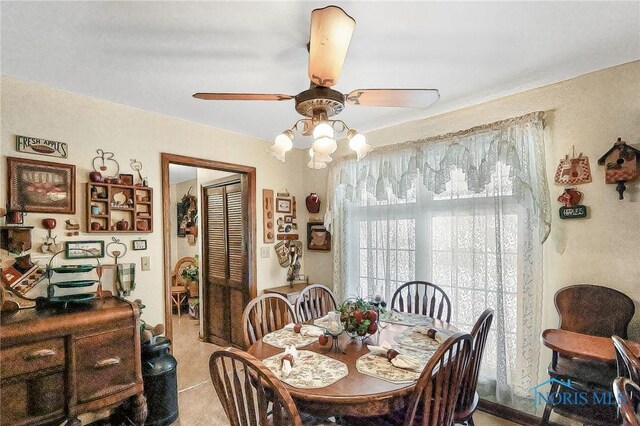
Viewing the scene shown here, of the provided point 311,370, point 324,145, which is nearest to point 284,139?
point 324,145

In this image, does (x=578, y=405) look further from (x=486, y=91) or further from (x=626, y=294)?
(x=486, y=91)

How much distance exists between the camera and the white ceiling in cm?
142

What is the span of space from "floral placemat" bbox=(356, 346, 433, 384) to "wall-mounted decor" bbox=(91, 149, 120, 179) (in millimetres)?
2323

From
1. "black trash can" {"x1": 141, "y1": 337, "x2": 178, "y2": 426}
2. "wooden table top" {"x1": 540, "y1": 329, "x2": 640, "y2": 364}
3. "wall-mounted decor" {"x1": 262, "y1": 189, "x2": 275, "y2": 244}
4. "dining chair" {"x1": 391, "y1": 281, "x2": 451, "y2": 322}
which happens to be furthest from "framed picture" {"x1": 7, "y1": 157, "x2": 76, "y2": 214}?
"wooden table top" {"x1": 540, "y1": 329, "x2": 640, "y2": 364}

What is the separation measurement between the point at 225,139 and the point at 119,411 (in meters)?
2.49

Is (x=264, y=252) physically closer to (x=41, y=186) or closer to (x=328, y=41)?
(x=41, y=186)

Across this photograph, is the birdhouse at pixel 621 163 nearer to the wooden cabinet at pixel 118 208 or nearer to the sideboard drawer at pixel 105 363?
the sideboard drawer at pixel 105 363

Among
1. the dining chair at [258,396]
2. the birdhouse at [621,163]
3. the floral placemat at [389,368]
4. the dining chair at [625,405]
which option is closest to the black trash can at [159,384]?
the dining chair at [258,396]

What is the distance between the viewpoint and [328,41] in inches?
46.5

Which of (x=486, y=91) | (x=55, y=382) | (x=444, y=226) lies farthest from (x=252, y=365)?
(x=486, y=91)

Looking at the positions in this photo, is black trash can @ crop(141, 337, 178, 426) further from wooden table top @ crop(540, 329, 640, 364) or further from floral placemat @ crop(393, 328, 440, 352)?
wooden table top @ crop(540, 329, 640, 364)

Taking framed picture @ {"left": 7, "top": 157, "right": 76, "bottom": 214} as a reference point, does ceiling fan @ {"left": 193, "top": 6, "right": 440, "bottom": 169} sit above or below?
above

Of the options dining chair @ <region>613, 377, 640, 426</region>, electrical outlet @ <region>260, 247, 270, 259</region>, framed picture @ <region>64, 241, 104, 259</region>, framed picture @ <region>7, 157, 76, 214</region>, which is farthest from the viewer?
electrical outlet @ <region>260, 247, 270, 259</region>

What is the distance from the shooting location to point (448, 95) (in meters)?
2.38
